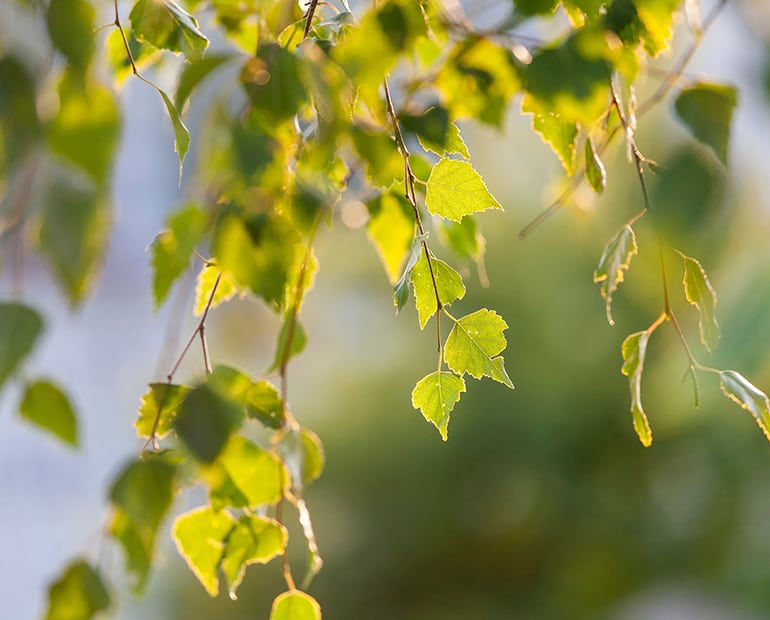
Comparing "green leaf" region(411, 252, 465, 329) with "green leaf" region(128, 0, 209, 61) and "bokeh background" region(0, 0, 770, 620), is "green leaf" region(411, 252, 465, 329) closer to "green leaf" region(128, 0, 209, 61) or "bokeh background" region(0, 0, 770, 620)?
"green leaf" region(128, 0, 209, 61)

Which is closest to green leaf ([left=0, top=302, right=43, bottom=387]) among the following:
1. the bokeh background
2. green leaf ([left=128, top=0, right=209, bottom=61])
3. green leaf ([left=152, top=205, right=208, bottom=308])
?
green leaf ([left=152, top=205, right=208, bottom=308])

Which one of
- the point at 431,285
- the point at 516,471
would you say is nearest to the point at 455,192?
the point at 431,285

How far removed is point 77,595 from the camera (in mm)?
266

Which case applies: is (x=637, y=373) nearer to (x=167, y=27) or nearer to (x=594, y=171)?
(x=594, y=171)

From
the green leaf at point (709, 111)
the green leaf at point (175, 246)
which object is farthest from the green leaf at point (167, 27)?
the green leaf at point (709, 111)

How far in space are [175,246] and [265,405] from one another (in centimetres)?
9

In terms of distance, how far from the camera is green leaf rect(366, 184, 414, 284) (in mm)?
397

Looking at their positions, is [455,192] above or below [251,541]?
above

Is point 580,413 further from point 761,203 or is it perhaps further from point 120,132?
point 120,132

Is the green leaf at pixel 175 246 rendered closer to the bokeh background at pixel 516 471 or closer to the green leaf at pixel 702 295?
the green leaf at pixel 702 295

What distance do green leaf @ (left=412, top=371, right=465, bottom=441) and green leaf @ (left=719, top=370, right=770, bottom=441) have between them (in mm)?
98

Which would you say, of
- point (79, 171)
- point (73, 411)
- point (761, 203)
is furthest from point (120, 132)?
point (761, 203)

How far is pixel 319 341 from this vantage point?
2275mm

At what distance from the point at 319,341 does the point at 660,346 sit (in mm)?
843
